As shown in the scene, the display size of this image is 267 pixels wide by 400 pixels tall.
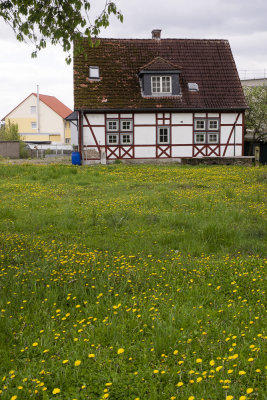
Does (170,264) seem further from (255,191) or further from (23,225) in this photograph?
(255,191)

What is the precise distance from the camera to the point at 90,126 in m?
28.3

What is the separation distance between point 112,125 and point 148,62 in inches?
210

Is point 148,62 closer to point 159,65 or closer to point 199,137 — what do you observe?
point 159,65

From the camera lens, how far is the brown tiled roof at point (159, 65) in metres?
27.9

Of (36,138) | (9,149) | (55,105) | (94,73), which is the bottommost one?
(9,149)

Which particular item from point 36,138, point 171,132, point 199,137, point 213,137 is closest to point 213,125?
point 213,137

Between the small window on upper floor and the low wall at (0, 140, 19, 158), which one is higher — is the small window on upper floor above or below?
above

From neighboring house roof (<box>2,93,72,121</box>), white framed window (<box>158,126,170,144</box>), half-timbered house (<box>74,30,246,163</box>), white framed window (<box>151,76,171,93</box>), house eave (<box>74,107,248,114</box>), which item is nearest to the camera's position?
house eave (<box>74,107,248,114</box>)

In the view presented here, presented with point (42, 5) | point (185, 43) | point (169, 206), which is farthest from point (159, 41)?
point (42, 5)

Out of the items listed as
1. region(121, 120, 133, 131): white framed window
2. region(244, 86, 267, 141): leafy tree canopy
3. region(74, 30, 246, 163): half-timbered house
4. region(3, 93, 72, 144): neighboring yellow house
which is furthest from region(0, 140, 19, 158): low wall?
region(3, 93, 72, 144): neighboring yellow house

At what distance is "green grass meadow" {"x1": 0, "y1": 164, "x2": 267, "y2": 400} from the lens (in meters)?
3.39

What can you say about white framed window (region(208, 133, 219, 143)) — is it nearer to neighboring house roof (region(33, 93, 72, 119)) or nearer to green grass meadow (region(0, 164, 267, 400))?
green grass meadow (region(0, 164, 267, 400))

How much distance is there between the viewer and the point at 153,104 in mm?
28156

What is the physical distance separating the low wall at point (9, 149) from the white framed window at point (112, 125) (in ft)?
35.5
